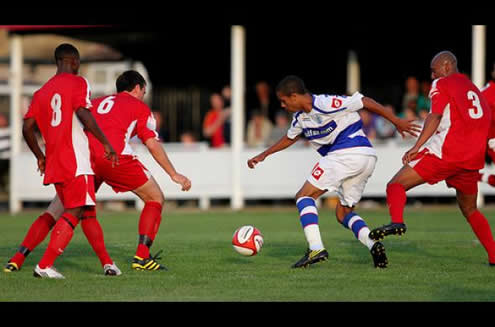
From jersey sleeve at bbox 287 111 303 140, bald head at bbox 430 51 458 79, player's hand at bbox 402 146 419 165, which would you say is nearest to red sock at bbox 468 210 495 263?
player's hand at bbox 402 146 419 165

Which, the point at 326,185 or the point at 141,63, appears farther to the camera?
the point at 141,63

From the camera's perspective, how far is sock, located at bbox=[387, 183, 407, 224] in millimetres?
10266

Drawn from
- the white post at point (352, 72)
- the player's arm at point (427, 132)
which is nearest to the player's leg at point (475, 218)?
the player's arm at point (427, 132)

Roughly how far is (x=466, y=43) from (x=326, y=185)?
15922 mm

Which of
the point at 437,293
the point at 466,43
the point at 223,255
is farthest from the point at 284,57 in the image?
the point at 437,293

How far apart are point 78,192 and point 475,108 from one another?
404 cm

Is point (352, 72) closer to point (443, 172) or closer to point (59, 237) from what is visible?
point (443, 172)

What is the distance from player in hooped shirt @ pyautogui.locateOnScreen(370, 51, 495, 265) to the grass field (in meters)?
0.87

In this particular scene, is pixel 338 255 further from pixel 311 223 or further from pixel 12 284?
pixel 12 284

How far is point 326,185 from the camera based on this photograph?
10.5m

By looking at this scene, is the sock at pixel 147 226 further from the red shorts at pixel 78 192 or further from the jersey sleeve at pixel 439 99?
the jersey sleeve at pixel 439 99

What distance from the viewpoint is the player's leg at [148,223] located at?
10445mm

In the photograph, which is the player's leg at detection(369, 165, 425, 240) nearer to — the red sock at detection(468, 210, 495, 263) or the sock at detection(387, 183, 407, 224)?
the sock at detection(387, 183, 407, 224)
